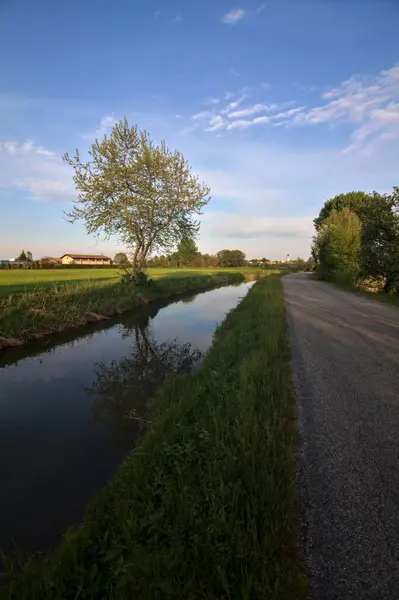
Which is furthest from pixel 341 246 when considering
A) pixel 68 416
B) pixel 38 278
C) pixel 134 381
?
pixel 68 416

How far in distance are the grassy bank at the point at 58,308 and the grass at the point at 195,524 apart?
8.84m

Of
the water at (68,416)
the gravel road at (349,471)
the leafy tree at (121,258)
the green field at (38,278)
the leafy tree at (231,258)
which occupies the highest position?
the leafy tree at (231,258)

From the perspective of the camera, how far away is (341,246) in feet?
99.5

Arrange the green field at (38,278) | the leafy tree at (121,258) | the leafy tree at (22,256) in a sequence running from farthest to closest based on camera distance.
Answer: the leafy tree at (22,256) < the leafy tree at (121,258) < the green field at (38,278)

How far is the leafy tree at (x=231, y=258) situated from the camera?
4294 inches

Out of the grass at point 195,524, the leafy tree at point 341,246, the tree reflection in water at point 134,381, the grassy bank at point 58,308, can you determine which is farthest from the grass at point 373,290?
the grassy bank at point 58,308

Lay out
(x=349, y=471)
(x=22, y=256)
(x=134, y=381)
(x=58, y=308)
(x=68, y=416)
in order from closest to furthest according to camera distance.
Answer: (x=349, y=471) < (x=68, y=416) < (x=134, y=381) < (x=58, y=308) < (x=22, y=256)

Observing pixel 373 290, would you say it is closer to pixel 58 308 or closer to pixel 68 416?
pixel 58 308

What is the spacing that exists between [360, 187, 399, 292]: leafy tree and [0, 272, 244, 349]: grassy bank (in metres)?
15.1

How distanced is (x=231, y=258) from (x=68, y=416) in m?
108

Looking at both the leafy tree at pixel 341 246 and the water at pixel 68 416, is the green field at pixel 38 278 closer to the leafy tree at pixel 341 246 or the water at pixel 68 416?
the water at pixel 68 416

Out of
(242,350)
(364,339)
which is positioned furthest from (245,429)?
(364,339)

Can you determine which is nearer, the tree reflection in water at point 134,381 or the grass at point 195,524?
the grass at point 195,524

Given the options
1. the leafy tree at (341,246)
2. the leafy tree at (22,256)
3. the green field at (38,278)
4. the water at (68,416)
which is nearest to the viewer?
the water at (68,416)
